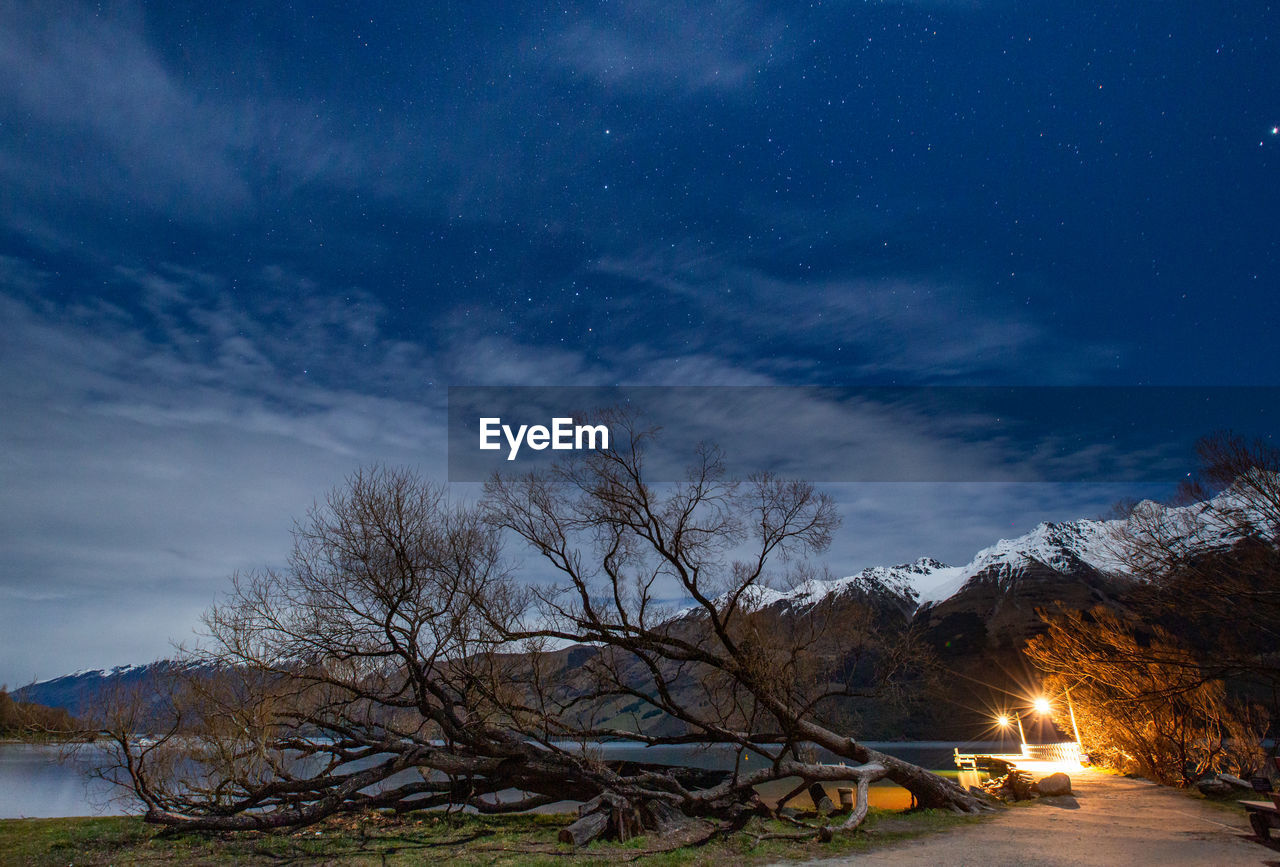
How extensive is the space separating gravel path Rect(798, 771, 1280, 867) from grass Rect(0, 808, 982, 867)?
4.03 ft

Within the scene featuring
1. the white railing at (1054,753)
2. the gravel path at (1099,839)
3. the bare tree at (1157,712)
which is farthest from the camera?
the white railing at (1054,753)

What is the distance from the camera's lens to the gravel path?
12242 millimetres

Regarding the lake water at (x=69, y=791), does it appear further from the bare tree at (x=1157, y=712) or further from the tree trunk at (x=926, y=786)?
the bare tree at (x=1157, y=712)

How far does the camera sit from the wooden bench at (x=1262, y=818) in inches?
498

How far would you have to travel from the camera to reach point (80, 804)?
4219 cm

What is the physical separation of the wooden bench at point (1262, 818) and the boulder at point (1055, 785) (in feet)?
26.3

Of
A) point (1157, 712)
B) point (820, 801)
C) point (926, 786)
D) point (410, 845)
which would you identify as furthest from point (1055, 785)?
point (410, 845)

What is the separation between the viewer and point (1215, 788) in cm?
1967

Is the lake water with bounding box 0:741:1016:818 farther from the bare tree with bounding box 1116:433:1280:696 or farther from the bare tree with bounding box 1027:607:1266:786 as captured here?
the bare tree with bounding box 1116:433:1280:696

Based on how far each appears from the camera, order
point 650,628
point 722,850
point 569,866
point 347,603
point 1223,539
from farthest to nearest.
Result: point 650,628
point 1223,539
point 347,603
point 722,850
point 569,866

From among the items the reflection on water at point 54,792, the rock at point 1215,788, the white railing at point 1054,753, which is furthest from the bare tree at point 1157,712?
the reflection on water at point 54,792

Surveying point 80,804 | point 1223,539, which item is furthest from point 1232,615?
point 80,804

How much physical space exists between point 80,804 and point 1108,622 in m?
58.3

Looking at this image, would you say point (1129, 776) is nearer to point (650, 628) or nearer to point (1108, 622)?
point (1108, 622)
